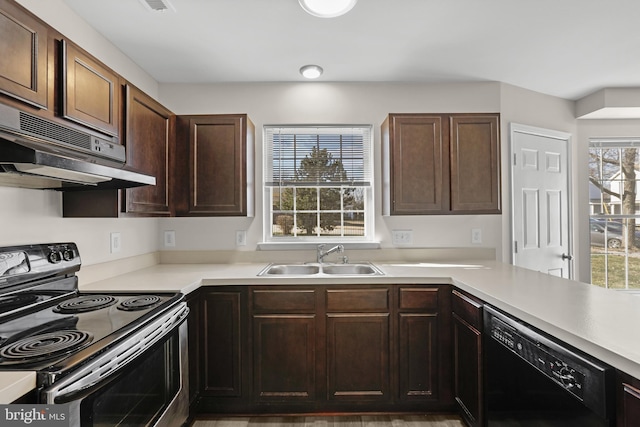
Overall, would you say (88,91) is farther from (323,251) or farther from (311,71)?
(323,251)

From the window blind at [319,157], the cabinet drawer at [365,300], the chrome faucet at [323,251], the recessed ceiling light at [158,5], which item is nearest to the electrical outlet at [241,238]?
the window blind at [319,157]

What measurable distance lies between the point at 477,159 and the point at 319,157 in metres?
1.24

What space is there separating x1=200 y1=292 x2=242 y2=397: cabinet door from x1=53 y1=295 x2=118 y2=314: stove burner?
1.95 feet

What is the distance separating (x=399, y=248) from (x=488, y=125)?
115cm

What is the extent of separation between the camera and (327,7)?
6.07 ft

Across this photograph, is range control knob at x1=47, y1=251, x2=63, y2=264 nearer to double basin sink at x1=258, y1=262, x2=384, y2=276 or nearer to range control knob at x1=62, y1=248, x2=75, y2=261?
range control knob at x1=62, y1=248, x2=75, y2=261

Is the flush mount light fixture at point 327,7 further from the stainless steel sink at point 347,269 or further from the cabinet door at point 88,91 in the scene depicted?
the stainless steel sink at point 347,269

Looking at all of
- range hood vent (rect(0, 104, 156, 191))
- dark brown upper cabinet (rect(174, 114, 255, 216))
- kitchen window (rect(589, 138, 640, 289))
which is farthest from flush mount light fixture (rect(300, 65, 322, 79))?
kitchen window (rect(589, 138, 640, 289))

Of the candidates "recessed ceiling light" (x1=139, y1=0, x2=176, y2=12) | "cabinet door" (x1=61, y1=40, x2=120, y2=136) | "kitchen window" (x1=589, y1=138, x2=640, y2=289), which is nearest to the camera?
"cabinet door" (x1=61, y1=40, x2=120, y2=136)

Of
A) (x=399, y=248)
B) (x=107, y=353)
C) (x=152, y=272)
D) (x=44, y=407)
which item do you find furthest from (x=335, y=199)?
(x=44, y=407)

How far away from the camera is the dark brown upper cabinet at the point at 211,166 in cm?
255

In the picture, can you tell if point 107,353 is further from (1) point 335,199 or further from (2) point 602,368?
(1) point 335,199

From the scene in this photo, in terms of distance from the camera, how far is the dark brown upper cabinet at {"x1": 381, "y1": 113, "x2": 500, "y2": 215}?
258 centimetres

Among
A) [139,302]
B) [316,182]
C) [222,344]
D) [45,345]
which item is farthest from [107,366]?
[316,182]
